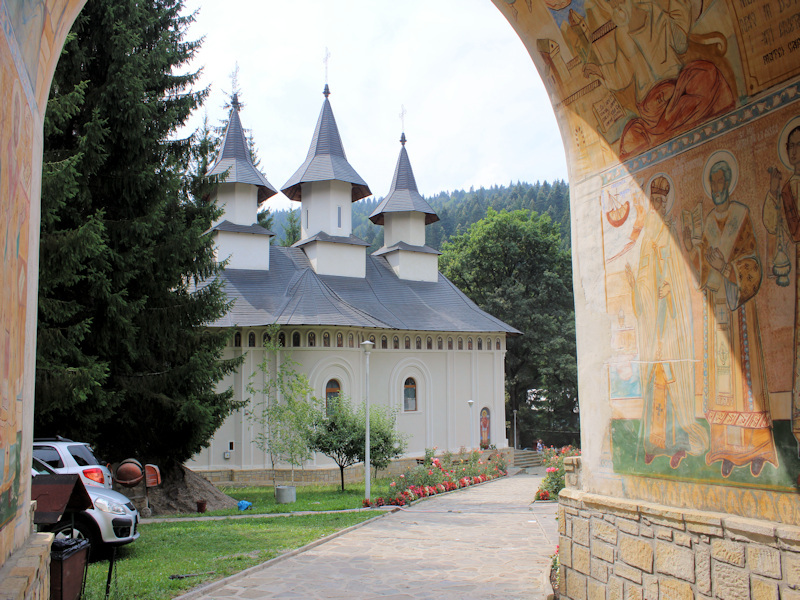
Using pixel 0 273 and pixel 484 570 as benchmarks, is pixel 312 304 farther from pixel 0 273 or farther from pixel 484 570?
pixel 0 273

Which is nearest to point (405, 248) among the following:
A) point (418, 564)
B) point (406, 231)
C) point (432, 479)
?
→ point (406, 231)

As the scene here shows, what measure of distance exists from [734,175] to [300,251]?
91.3ft

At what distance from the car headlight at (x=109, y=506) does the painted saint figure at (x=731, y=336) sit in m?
7.34

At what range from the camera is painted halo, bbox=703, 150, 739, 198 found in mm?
5465

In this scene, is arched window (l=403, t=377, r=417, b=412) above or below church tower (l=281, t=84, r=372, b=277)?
below

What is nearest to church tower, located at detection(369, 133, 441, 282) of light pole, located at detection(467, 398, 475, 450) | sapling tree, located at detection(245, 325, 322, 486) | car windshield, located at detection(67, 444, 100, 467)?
light pole, located at detection(467, 398, 475, 450)

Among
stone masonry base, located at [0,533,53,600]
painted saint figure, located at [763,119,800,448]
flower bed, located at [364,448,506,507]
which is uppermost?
painted saint figure, located at [763,119,800,448]

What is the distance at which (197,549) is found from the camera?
10469 mm

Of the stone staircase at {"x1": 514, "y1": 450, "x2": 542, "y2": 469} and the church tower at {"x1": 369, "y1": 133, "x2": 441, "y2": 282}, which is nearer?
the church tower at {"x1": 369, "y1": 133, "x2": 441, "y2": 282}

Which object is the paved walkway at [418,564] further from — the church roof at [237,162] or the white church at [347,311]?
the church roof at [237,162]

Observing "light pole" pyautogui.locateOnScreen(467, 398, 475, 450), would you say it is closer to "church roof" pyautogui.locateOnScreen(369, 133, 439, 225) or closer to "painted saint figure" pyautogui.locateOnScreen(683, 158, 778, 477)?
"church roof" pyautogui.locateOnScreen(369, 133, 439, 225)

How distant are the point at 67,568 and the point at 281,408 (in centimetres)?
1794

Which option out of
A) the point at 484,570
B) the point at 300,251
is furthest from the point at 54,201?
the point at 300,251

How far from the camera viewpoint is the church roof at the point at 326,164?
104 feet
